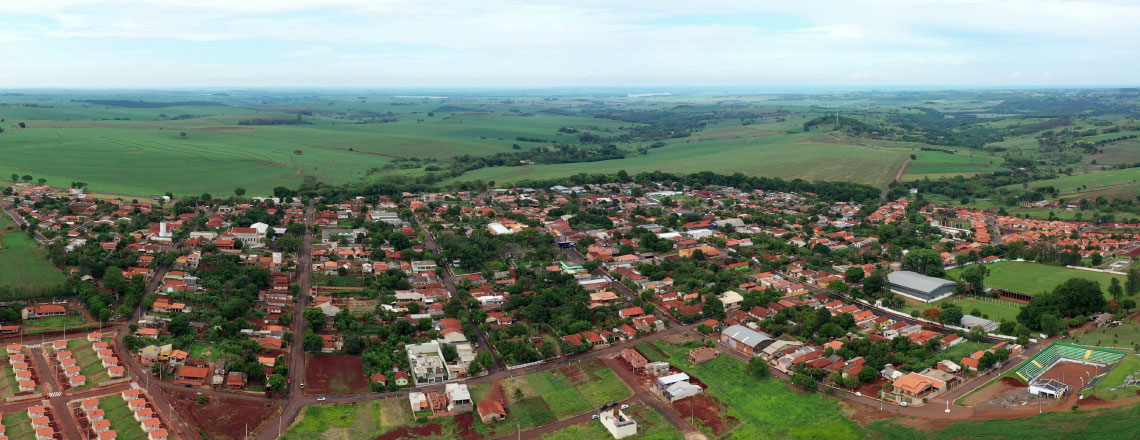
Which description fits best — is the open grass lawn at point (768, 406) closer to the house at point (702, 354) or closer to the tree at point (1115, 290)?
the house at point (702, 354)

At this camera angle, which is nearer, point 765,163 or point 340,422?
Answer: point 340,422

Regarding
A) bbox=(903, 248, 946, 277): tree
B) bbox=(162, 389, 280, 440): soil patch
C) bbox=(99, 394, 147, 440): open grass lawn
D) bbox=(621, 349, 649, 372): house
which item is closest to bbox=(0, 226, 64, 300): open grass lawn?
bbox=(99, 394, 147, 440): open grass lawn

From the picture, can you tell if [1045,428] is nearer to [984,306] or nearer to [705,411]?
[705,411]

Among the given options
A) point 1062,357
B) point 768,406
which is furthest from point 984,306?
point 768,406

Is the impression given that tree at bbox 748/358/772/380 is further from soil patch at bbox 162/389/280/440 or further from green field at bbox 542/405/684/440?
soil patch at bbox 162/389/280/440

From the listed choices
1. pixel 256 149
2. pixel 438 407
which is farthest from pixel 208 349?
pixel 256 149

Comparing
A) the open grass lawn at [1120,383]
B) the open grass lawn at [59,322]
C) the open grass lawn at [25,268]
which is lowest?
the open grass lawn at [59,322]

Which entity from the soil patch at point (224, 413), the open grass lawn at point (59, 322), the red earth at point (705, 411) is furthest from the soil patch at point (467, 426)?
the open grass lawn at point (59, 322)
